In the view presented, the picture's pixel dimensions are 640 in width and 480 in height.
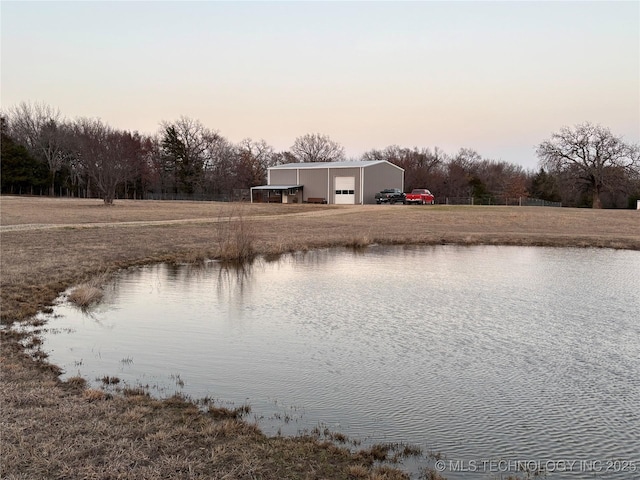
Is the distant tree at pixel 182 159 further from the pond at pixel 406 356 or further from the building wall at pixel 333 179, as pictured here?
the pond at pixel 406 356

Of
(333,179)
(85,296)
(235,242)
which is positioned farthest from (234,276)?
(333,179)

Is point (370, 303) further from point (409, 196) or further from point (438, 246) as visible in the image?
point (409, 196)

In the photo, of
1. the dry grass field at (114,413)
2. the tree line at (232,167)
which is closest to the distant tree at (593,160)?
the tree line at (232,167)

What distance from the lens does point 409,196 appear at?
5128 centimetres

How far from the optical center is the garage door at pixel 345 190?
51978mm

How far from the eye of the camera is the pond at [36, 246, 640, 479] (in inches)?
207

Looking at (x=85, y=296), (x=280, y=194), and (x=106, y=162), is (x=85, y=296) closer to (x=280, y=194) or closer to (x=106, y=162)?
(x=106, y=162)

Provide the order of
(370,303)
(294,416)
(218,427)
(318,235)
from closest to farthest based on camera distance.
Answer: (218,427), (294,416), (370,303), (318,235)

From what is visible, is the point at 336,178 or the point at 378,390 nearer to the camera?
the point at 378,390

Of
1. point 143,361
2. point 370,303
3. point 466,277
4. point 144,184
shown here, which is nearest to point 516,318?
point 370,303

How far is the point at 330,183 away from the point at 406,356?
45.9 m

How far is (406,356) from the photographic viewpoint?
307 inches

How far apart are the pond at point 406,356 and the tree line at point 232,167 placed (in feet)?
170

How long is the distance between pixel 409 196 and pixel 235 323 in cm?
4329
